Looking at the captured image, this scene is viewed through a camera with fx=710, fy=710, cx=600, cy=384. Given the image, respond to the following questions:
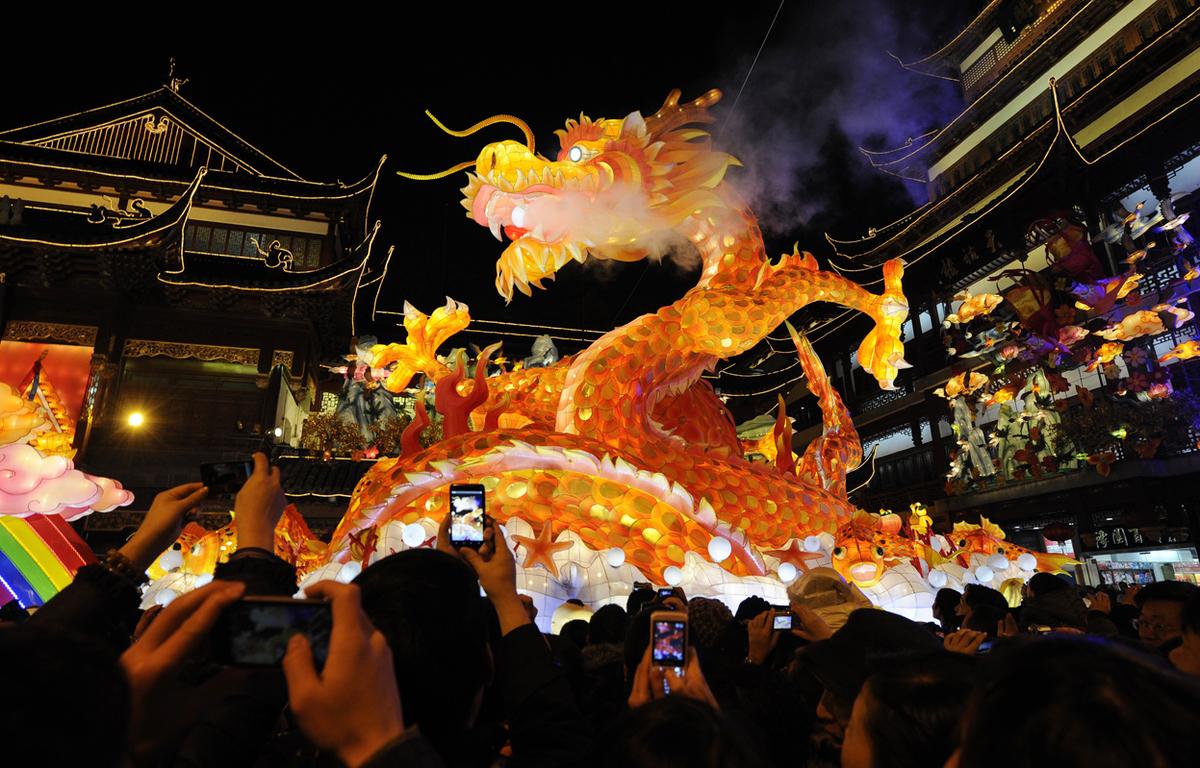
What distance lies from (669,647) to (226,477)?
97 cm

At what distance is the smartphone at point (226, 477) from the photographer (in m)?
1.46

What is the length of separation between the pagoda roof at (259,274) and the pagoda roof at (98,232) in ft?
1.74

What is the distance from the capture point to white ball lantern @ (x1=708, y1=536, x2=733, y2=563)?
4.92m

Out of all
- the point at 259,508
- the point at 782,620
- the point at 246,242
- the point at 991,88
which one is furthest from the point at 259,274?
the point at 991,88

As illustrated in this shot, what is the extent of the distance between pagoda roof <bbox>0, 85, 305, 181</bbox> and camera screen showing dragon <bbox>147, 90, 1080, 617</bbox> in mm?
10761

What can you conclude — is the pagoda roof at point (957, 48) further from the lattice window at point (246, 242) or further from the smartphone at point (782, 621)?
the smartphone at point (782, 621)

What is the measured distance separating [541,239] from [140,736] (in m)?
5.12

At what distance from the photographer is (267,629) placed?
72cm

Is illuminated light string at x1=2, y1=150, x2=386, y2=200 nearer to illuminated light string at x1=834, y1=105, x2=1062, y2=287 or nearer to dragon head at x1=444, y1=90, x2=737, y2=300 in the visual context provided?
dragon head at x1=444, y1=90, x2=737, y2=300

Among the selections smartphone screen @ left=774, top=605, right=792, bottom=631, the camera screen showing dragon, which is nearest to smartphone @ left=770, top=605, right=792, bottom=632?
smartphone screen @ left=774, top=605, right=792, bottom=631

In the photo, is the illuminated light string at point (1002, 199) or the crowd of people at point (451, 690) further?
the illuminated light string at point (1002, 199)

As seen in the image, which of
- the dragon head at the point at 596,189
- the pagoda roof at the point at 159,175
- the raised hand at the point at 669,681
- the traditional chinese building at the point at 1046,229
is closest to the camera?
the raised hand at the point at 669,681

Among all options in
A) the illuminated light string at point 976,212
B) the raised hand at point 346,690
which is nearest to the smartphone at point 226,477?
the raised hand at point 346,690

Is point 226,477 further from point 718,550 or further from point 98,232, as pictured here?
point 98,232
